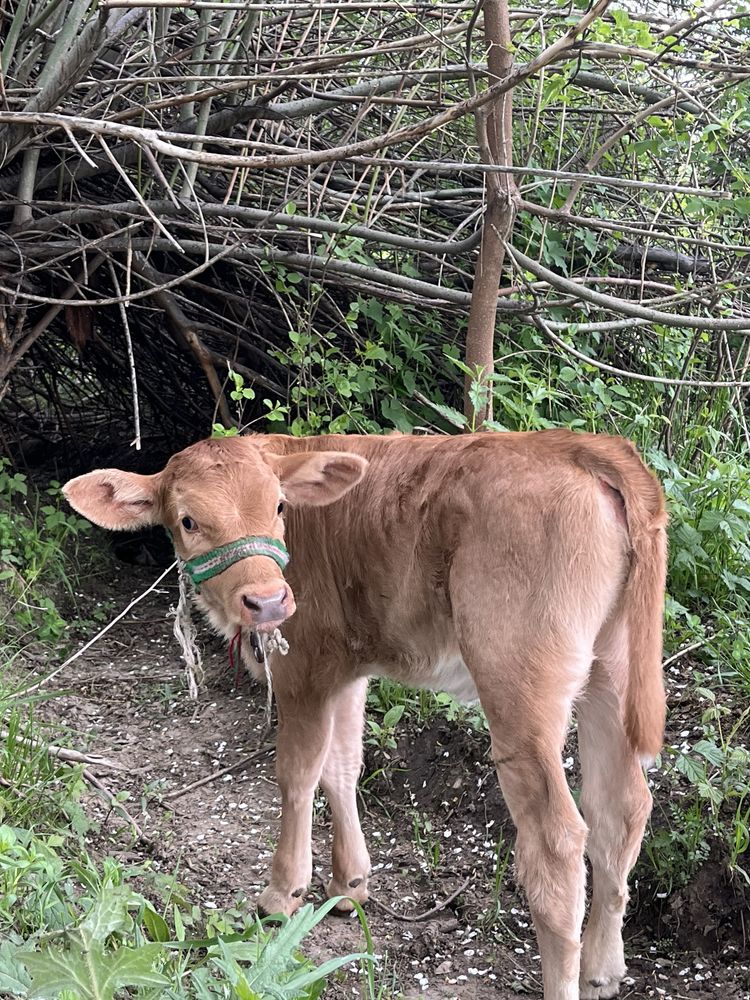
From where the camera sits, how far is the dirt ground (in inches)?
154

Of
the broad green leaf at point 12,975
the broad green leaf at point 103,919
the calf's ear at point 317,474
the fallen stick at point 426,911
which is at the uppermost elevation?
the calf's ear at point 317,474

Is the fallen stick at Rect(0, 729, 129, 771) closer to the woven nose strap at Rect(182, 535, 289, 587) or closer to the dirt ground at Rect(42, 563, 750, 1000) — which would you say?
the dirt ground at Rect(42, 563, 750, 1000)

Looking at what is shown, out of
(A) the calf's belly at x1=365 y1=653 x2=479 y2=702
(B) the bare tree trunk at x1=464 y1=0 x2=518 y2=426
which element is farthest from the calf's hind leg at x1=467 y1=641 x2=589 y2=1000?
(B) the bare tree trunk at x1=464 y1=0 x2=518 y2=426

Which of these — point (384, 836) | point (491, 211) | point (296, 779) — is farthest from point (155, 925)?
point (491, 211)

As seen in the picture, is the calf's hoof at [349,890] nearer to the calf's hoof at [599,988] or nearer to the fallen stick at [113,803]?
the fallen stick at [113,803]

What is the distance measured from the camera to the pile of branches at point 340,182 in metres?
5.06

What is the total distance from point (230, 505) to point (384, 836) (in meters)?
1.94

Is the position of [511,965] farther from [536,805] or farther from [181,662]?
[181,662]

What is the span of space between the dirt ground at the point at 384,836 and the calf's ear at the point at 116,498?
3.50 feet

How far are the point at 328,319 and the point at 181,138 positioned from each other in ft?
8.52

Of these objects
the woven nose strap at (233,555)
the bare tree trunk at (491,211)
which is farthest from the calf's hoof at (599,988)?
the bare tree trunk at (491,211)

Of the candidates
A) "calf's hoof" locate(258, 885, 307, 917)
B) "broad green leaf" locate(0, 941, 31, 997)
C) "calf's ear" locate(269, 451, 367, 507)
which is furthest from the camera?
"calf's hoof" locate(258, 885, 307, 917)

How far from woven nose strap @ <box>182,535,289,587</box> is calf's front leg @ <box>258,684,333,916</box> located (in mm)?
772

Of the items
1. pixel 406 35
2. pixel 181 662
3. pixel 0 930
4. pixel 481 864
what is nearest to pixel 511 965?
pixel 481 864
